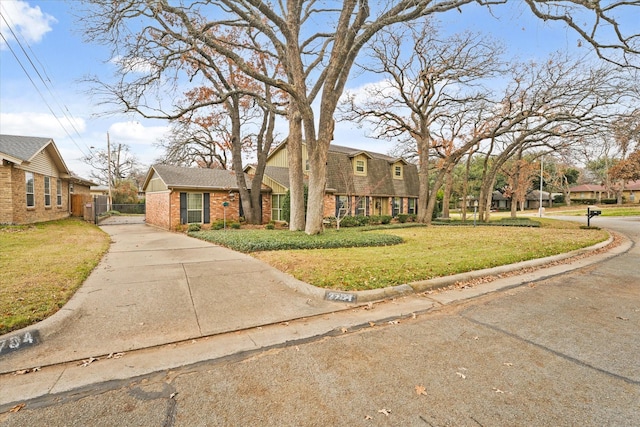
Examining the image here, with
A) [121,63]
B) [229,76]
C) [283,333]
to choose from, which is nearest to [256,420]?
[283,333]

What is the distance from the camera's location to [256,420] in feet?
7.21

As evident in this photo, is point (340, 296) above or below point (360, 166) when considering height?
below

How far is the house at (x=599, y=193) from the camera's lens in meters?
51.5

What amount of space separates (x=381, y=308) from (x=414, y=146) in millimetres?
21197

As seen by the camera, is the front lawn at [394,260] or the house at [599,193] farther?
the house at [599,193]

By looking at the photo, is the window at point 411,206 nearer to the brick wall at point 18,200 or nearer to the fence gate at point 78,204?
the brick wall at point 18,200

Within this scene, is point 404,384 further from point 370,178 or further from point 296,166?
point 370,178

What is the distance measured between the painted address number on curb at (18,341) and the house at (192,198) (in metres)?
12.6

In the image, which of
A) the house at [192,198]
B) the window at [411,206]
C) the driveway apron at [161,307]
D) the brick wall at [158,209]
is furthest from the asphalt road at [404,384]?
the window at [411,206]

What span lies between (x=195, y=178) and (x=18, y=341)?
52.5 ft

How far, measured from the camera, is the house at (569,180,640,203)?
51463 millimetres

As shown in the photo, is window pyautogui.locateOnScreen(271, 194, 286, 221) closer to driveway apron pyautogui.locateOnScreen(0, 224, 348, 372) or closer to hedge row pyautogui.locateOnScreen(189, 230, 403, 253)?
hedge row pyautogui.locateOnScreen(189, 230, 403, 253)

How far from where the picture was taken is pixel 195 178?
60.1 ft

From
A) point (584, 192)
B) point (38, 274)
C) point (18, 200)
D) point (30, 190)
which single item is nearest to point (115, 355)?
point (38, 274)
